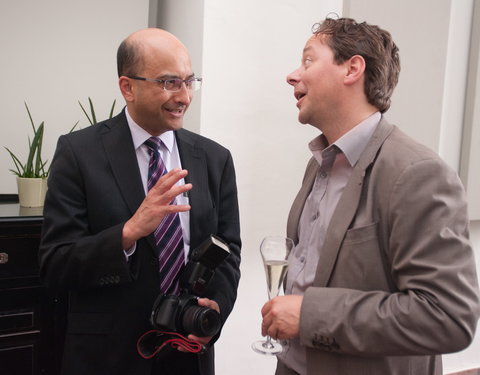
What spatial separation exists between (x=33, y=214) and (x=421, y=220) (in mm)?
1722

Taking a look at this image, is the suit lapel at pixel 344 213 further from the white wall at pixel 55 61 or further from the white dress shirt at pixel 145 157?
the white wall at pixel 55 61

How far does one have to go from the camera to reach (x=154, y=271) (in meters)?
1.41

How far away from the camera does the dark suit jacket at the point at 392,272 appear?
96cm

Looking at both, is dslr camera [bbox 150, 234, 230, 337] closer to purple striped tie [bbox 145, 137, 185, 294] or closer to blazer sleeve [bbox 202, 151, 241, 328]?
purple striped tie [bbox 145, 137, 185, 294]

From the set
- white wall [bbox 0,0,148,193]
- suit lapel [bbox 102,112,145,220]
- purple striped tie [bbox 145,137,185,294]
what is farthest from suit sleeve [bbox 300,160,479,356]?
white wall [bbox 0,0,148,193]

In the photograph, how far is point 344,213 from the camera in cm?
111

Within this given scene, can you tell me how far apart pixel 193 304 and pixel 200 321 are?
9 cm

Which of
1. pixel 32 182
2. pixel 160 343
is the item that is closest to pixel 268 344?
pixel 160 343

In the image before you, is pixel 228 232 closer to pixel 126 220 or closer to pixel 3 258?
pixel 126 220

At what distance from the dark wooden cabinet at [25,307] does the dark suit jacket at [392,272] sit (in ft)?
4.82

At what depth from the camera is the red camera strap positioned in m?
1.32

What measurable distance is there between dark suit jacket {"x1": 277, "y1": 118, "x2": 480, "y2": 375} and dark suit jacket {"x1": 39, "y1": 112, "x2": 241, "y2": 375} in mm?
566

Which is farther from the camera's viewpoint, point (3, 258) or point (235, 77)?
point (235, 77)

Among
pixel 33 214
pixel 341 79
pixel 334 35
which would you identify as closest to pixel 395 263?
pixel 341 79
